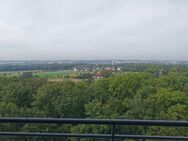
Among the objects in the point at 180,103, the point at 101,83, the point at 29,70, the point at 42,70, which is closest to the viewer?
the point at 180,103

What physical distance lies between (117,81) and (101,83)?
→ 302 cm

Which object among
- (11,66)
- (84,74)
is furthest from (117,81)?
(84,74)

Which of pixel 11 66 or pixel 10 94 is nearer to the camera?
pixel 10 94

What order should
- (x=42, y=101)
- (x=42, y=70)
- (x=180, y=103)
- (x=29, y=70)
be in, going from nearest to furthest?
1. (x=180, y=103)
2. (x=42, y=101)
3. (x=29, y=70)
4. (x=42, y=70)

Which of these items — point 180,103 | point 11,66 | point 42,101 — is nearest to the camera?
point 180,103

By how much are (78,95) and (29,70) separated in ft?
80.7

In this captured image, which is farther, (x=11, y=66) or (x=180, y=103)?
(x=11, y=66)

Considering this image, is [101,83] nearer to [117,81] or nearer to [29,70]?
[117,81]

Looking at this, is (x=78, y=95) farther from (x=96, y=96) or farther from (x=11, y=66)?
(x=11, y=66)

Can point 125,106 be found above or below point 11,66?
below

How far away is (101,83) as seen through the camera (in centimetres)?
5344

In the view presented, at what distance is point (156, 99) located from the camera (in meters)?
41.6

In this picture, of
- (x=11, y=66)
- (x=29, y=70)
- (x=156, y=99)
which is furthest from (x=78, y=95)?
(x=29, y=70)

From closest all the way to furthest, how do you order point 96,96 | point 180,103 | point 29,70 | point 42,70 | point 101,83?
point 180,103 < point 96,96 < point 101,83 < point 29,70 < point 42,70
